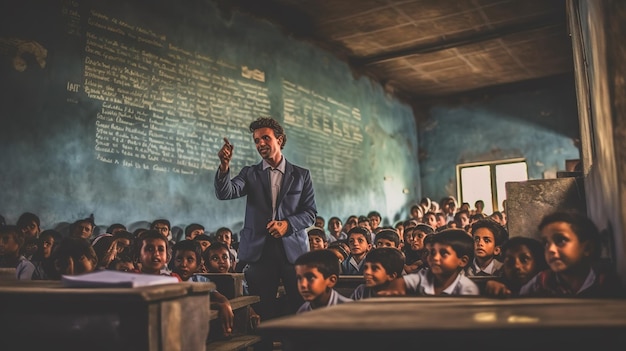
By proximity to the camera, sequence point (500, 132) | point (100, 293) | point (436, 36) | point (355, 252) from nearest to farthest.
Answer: point (100, 293), point (355, 252), point (436, 36), point (500, 132)

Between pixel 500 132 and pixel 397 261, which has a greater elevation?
pixel 500 132

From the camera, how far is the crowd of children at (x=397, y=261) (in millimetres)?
2213

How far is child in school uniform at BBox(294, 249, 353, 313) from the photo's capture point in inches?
99.6

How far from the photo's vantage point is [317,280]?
254 centimetres

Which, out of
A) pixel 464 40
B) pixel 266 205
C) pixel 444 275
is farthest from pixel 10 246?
pixel 464 40

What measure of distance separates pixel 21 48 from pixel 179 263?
2.42 m

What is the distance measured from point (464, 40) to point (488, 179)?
3.99 meters

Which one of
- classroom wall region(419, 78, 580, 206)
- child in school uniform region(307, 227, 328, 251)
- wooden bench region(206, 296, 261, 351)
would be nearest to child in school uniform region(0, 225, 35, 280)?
wooden bench region(206, 296, 261, 351)

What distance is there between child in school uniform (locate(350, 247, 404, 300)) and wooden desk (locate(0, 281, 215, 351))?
3.47 ft

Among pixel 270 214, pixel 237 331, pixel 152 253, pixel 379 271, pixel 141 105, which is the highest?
pixel 141 105

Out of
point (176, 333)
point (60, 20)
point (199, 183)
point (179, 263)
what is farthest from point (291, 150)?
point (176, 333)

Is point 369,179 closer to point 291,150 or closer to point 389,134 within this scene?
point 389,134

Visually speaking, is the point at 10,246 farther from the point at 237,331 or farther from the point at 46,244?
the point at 237,331

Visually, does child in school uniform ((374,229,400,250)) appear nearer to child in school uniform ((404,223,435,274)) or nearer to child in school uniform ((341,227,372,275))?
child in school uniform ((404,223,435,274))
